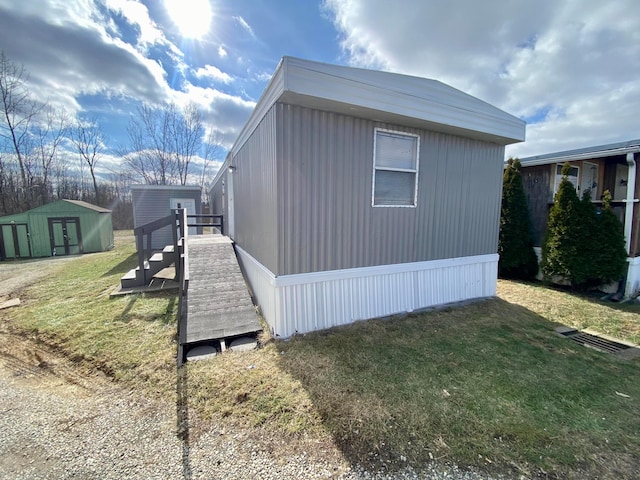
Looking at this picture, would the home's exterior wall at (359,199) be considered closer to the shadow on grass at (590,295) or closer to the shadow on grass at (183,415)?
the shadow on grass at (183,415)

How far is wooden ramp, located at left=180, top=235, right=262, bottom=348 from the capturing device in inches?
148

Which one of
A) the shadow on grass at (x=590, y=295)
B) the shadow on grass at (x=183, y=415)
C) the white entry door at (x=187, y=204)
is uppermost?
the white entry door at (x=187, y=204)

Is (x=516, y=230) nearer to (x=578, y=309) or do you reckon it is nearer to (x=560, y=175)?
(x=560, y=175)

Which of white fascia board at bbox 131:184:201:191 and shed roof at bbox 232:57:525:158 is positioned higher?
shed roof at bbox 232:57:525:158

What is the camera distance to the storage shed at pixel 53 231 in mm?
11836

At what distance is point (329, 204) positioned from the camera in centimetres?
399

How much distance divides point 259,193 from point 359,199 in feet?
5.99

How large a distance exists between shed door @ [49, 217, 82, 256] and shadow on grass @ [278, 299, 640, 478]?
1524 cm

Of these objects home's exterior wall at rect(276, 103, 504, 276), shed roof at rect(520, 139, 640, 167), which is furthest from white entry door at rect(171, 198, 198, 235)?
shed roof at rect(520, 139, 640, 167)

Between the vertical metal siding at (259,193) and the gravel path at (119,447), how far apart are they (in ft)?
7.06

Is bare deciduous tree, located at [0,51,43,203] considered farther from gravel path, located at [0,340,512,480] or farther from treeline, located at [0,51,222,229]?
gravel path, located at [0,340,512,480]

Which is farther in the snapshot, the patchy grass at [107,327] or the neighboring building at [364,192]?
the neighboring building at [364,192]

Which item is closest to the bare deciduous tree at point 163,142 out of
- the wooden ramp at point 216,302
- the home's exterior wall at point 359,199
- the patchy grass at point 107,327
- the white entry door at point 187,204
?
the white entry door at point 187,204

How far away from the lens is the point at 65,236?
12922 millimetres
